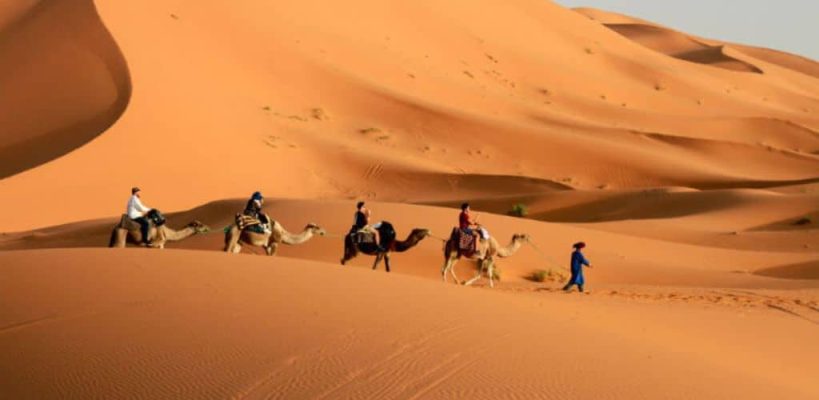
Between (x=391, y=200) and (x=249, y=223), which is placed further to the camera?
(x=391, y=200)

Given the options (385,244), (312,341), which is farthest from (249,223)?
(312,341)

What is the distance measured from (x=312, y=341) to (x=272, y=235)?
876 cm

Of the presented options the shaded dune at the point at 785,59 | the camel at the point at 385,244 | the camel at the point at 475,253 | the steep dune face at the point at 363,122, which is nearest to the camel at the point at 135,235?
the camel at the point at 385,244

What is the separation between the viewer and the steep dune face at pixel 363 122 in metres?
33.0

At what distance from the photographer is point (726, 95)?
71000mm

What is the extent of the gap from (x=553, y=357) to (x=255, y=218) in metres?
8.63

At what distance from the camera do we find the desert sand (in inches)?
317

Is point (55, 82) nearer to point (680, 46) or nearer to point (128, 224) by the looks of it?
point (128, 224)

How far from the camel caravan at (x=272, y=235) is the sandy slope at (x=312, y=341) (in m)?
3.16

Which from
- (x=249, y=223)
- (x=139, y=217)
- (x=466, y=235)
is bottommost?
(x=139, y=217)

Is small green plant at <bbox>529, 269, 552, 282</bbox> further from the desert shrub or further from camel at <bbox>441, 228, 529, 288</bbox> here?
camel at <bbox>441, 228, 529, 288</bbox>

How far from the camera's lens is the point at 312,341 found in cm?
823

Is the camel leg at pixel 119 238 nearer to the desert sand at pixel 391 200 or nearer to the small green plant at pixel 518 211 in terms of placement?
the desert sand at pixel 391 200

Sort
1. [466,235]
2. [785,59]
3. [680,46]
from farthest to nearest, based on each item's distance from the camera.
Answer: [785,59] → [680,46] → [466,235]
